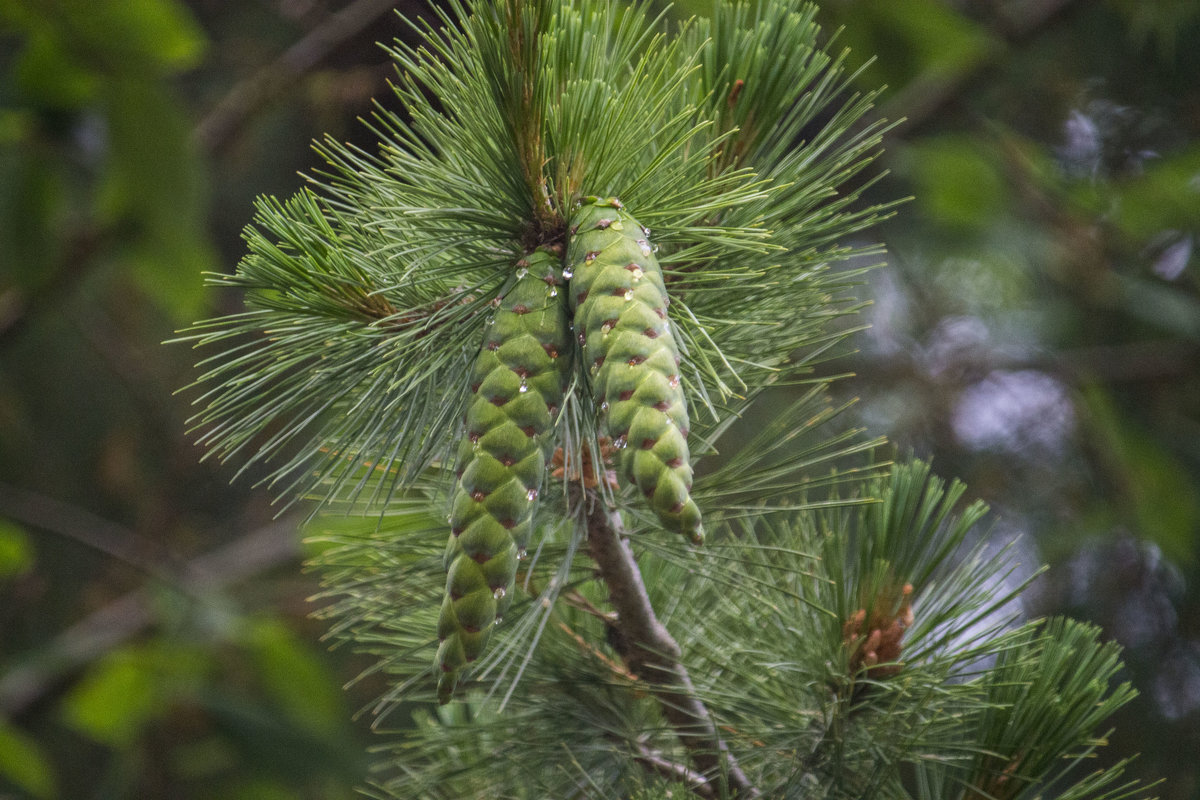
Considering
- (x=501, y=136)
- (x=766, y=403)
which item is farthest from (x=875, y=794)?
(x=766, y=403)

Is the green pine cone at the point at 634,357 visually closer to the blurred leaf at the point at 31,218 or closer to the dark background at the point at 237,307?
the dark background at the point at 237,307

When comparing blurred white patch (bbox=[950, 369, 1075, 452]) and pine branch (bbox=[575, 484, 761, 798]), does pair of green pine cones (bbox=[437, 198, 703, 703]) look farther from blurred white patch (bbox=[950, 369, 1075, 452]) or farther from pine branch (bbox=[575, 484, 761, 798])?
blurred white patch (bbox=[950, 369, 1075, 452])

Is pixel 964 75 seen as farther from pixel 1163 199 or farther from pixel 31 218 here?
pixel 31 218

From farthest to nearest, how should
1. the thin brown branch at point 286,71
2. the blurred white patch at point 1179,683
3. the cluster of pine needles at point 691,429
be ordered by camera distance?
1. the blurred white patch at point 1179,683
2. the thin brown branch at point 286,71
3. the cluster of pine needles at point 691,429

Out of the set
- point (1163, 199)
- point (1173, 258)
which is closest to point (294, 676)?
point (1163, 199)

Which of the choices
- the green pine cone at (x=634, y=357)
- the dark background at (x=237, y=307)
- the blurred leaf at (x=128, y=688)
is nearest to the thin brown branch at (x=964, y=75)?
the dark background at (x=237, y=307)

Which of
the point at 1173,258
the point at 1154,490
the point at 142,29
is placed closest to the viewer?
the point at 142,29
